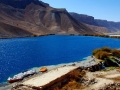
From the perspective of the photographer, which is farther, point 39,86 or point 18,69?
point 18,69

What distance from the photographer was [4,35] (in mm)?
153125

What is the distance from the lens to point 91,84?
3092 cm

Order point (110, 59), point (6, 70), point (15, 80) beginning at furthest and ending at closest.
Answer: point (110, 59) → point (6, 70) → point (15, 80)

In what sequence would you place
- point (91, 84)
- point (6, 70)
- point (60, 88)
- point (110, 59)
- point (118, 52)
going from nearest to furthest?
1. point (60, 88)
2. point (91, 84)
3. point (6, 70)
4. point (110, 59)
5. point (118, 52)

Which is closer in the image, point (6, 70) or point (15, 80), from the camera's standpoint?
point (15, 80)

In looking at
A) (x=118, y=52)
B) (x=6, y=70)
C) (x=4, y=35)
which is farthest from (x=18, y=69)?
(x=4, y=35)

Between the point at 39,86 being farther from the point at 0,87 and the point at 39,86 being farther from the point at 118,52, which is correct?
the point at 118,52

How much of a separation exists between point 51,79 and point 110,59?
24.0 metres

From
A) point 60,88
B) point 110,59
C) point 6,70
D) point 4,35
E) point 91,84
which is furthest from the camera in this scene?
point 4,35

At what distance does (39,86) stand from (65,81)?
578cm

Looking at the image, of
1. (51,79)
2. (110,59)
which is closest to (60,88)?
(51,79)

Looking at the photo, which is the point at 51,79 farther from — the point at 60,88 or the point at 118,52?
the point at 118,52

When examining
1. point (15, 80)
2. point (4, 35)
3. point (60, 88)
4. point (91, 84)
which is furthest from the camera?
point (4, 35)

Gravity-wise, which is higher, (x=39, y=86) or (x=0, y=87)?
(x=39, y=86)
